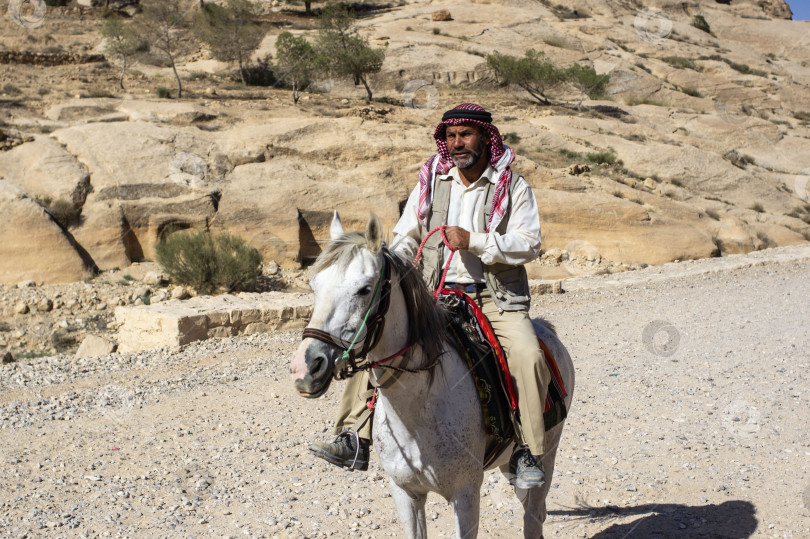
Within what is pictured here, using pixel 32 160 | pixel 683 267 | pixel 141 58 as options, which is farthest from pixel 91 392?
pixel 141 58

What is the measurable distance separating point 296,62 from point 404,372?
24.9 metres

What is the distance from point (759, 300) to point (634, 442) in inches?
301

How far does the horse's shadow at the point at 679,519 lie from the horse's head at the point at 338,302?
3.27 m

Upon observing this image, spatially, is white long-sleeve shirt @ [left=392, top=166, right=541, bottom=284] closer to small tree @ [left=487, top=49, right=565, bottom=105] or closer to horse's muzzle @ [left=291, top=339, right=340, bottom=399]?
horse's muzzle @ [left=291, top=339, right=340, bottom=399]

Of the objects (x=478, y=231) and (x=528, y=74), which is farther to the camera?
(x=528, y=74)

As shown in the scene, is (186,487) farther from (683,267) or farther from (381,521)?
(683,267)

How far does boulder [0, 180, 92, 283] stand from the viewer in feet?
46.4

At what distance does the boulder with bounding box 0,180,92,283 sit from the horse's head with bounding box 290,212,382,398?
43.7ft

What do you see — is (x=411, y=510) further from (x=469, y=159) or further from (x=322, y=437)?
(x=322, y=437)
